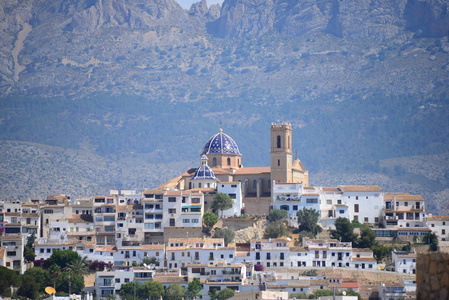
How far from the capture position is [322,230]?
88.4m

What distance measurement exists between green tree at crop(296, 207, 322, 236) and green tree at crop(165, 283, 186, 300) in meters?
17.8

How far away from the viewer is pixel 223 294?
72.2 m

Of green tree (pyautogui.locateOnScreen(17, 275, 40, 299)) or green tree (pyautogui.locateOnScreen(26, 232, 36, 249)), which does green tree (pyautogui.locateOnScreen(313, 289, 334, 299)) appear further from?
green tree (pyautogui.locateOnScreen(26, 232, 36, 249))

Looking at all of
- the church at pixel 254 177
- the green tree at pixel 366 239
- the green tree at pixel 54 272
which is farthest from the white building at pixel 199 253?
the green tree at pixel 366 239

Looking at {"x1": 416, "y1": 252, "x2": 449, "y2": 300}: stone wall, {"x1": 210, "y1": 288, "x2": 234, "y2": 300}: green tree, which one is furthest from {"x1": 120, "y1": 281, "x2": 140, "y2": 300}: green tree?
{"x1": 416, "y1": 252, "x2": 449, "y2": 300}: stone wall

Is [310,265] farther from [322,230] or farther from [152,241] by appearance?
[152,241]

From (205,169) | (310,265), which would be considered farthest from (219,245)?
(205,169)

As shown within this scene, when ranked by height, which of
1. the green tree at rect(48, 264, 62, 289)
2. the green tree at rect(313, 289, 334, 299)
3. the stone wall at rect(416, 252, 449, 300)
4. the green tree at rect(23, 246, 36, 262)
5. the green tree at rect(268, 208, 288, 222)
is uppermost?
the green tree at rect(268, 208, 288, 222)

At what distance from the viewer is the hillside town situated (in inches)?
2980

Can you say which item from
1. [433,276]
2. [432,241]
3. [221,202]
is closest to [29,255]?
[221,202]

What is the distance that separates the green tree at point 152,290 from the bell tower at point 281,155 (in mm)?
25278

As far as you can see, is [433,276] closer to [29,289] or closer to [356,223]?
[29,289]

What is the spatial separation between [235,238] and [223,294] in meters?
15.2

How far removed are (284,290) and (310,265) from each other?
8957 mm
